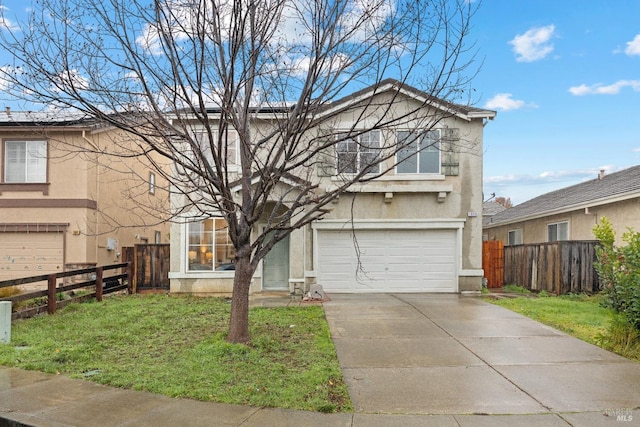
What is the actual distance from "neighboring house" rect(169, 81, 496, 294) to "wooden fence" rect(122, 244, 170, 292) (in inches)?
23.6

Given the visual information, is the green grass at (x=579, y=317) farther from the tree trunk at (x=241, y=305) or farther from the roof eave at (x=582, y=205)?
the tree trunk at (x=241, y=305)

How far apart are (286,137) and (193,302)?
696 centimetres

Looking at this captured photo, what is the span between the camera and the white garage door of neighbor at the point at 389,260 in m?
14.4

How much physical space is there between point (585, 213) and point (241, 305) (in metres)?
13.4

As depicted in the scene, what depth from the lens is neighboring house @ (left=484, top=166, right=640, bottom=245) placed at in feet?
46.0

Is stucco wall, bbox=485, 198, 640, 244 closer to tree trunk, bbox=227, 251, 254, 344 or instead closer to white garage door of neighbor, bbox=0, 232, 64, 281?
tree trunk, bbox=227, 251, 254, 344

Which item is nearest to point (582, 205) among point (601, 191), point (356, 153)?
point (601, 191)

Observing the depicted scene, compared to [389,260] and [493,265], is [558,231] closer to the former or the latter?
[493,265]

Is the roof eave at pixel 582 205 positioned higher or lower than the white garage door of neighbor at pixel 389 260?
higher

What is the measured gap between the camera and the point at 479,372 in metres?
6.24

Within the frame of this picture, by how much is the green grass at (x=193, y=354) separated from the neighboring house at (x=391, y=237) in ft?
12.1

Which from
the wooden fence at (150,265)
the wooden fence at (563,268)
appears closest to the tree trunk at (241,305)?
the wooden fence at (150,265)

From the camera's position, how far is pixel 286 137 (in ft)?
22.8

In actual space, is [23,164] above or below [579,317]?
above
